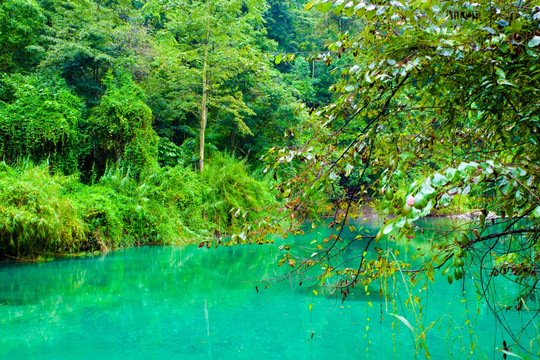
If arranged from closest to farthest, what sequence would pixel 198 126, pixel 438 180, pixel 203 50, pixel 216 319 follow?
pixel 438 180, pixel 216 319, pixel 203 50, pixel 198 126

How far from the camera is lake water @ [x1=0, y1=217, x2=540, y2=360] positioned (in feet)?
12.0

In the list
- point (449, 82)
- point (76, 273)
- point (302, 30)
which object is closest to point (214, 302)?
point (76, 273)

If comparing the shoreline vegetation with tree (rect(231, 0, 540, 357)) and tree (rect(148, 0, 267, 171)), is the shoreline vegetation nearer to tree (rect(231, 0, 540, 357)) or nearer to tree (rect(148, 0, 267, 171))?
tree (rect(148, 0, 267, 171))

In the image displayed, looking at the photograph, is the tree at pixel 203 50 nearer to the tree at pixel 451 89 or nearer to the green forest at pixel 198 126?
the green forest at pixel 198 126

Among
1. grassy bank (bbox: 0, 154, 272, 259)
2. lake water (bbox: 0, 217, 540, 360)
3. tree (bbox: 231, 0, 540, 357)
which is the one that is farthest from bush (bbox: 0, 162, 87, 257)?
tree (bbox: 231, 0, 540, 357)

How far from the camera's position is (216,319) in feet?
14.9

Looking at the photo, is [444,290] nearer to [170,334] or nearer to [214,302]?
[214,302]

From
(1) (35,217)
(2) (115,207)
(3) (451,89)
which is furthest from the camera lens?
(2) (115,207)

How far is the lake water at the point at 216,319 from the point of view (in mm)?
3664

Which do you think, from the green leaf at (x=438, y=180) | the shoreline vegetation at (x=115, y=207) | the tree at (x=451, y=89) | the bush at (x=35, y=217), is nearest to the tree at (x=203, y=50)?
the shoreline vegetation at (x=115, y=207)

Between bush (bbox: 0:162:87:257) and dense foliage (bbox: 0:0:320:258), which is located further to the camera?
dense foliage (bbox: 0:0:320:258)

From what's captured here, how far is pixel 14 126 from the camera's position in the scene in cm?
940

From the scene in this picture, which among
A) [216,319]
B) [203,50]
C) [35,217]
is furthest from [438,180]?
[203,50]

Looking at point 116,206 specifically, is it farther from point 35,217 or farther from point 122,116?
point 122,116
